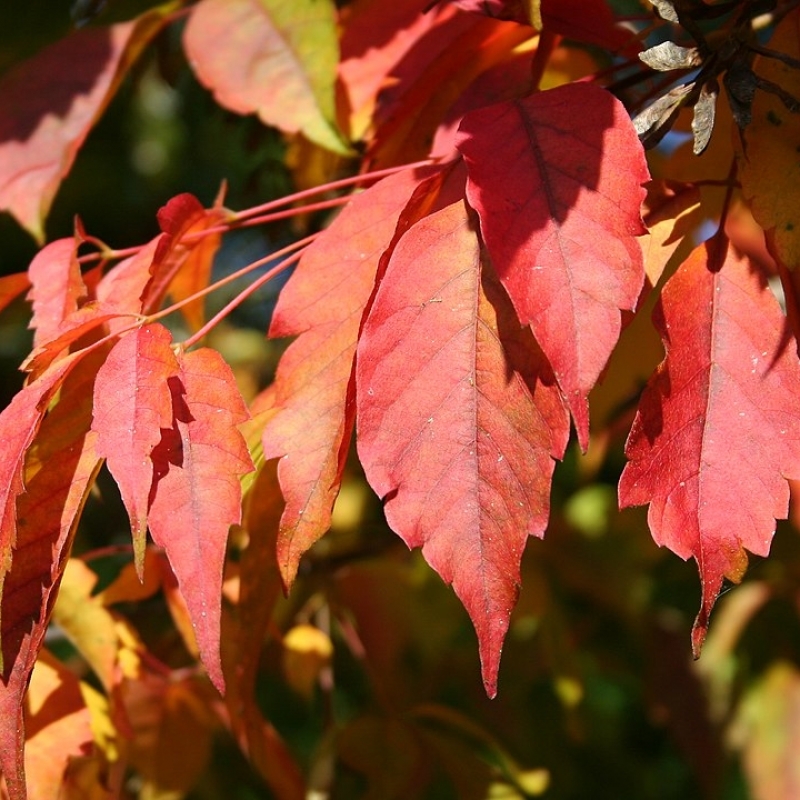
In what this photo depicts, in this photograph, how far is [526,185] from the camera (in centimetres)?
59

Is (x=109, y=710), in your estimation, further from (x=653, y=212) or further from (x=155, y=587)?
(x=653, y=212)

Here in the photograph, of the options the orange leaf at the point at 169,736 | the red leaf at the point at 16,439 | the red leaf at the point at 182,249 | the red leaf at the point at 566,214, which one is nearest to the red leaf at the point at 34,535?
the red leaf at the point at 16,439

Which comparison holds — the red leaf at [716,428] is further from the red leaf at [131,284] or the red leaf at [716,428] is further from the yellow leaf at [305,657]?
the yellow leaf at [305,657]

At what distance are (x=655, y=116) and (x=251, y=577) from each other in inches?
16.8

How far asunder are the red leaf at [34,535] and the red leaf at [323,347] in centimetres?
12

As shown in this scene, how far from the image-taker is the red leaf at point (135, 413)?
1.85 ft

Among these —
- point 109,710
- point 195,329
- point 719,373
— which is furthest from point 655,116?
point 109,710

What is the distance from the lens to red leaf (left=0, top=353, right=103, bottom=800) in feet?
1.96

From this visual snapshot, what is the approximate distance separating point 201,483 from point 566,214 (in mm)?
258

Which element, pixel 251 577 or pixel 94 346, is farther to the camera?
pixel 251 577

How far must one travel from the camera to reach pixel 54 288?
0.73m

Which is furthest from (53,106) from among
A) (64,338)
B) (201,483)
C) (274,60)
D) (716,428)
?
(716,428)

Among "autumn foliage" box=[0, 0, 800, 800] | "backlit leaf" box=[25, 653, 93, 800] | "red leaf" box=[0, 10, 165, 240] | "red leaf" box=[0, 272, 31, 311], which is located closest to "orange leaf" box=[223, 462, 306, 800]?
"autumn foliage" box=[0, 0, 800, 800]

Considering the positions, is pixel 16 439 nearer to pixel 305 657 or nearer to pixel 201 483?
pixel 201 483
